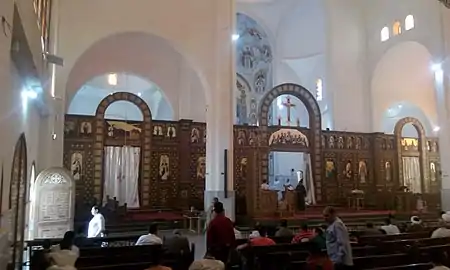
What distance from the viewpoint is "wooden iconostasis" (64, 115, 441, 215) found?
54.3 feet

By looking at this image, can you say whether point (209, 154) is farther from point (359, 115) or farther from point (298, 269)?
point (359, 115)

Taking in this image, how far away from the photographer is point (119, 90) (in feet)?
87.9

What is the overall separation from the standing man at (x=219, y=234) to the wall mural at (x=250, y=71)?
20.7 meters

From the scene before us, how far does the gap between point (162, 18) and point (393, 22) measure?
12.1 meters

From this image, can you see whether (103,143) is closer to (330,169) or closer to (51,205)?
(51,205)

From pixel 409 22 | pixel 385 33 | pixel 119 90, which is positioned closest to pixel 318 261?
pixel 409 22

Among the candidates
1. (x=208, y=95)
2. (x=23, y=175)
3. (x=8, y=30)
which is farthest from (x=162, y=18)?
(x=8, y=30)

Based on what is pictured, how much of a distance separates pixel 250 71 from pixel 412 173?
462 inches

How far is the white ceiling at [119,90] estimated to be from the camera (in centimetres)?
2567

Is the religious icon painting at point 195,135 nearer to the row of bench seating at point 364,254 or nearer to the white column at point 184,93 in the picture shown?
the white column at point 184,93

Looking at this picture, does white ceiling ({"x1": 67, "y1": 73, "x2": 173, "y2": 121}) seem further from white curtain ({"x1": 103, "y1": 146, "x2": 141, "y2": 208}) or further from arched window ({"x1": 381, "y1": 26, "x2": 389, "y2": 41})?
arched window ({"x1": 381, "y1": 26, "x2": 389, "y2": 41})

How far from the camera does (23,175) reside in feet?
26.8

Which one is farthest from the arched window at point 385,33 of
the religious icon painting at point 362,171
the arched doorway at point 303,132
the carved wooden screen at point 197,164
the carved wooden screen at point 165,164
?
the carved wooden screen at point 165,164

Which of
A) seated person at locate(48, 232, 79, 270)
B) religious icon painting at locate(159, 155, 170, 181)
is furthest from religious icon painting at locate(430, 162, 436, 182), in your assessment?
seated person at locate(48, 232, 79, 270)
